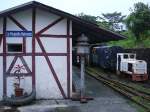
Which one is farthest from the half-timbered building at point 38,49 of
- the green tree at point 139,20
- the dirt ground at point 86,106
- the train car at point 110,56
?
the green tree at point 139,20

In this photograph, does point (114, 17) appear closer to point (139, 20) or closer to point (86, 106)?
point (139, 20)

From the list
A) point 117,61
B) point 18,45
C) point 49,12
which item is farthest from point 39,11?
point 117,61

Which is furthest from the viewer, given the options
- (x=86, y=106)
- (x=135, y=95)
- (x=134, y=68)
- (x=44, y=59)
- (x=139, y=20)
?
(x=139, y=20)

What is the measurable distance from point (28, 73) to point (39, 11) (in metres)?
2.67

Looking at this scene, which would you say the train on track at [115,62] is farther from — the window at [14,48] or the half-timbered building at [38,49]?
the window at [14,48]

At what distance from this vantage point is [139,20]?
3612 centimetres

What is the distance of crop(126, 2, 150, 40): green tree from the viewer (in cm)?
3597

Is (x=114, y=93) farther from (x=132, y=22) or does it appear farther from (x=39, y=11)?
(x=132, y=22)

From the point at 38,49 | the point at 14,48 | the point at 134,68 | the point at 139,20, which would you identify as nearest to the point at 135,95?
the point at 38,49

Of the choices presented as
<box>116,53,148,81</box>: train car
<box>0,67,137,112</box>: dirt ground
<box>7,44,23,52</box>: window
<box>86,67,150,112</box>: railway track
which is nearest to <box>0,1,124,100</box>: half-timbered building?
<box>7,44,23,52</box>: window

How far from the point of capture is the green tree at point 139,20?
36.0 meters

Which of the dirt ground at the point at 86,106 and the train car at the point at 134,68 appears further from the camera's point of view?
Answer: the train car at the point at 134,68

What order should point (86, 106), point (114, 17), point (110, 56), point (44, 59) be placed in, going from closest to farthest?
1. point (86, 106)
2. point (44, 59)
3. point (110, 56)
4. point (114, 17)

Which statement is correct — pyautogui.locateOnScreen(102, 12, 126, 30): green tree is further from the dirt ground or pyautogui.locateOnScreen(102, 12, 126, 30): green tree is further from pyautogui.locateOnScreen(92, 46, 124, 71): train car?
the dirt ground
